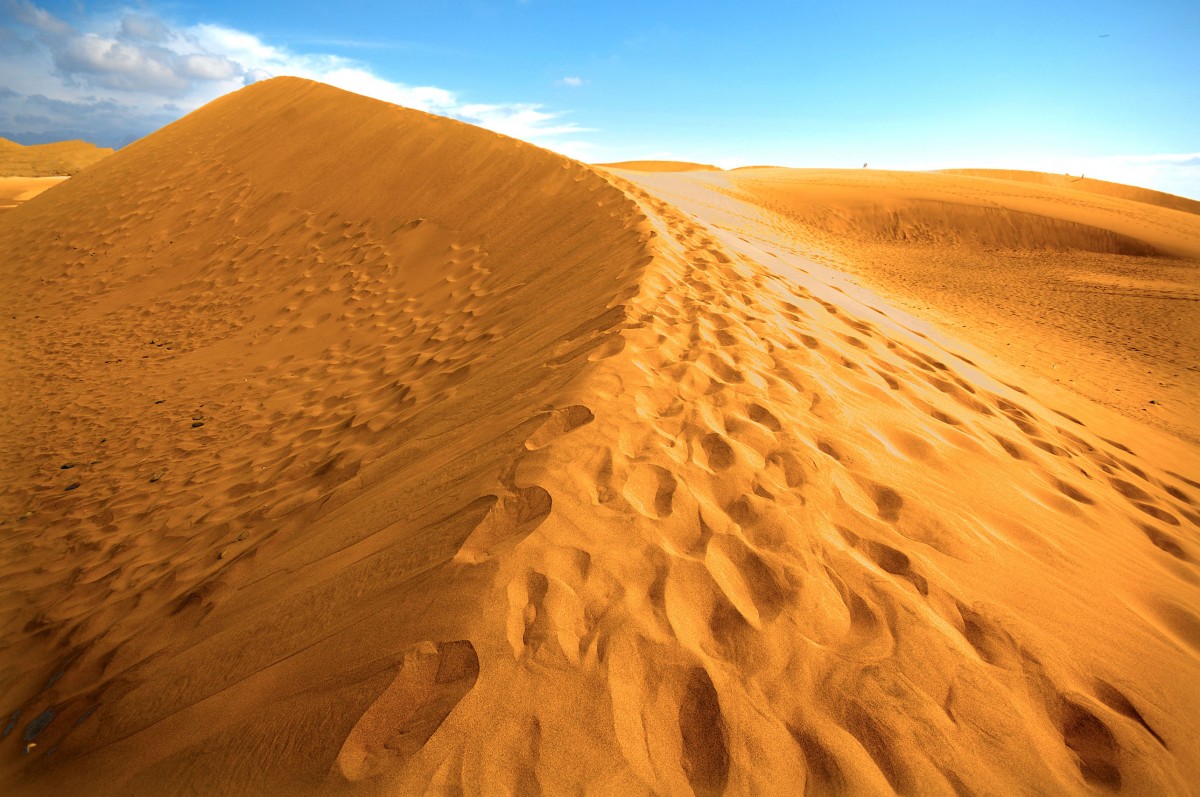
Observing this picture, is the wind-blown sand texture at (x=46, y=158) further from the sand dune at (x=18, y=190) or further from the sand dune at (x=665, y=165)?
the sand dune at (x=665, y=165)

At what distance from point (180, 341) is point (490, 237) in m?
4.08

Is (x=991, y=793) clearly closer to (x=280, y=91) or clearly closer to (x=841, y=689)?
(x=841, y=689)

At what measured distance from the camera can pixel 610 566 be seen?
195cm

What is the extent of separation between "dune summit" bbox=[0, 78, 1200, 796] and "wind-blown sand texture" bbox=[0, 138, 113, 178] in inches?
1569

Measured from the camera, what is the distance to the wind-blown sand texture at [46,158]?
3350cm

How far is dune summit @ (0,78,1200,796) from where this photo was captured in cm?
154

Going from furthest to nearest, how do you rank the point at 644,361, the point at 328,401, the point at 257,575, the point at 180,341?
1. the point at 180,341
2. the point at 328,401
3. the point at 644,361
4. the point at 257,575

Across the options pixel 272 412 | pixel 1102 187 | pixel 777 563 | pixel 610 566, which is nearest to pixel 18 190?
pixel 272 412

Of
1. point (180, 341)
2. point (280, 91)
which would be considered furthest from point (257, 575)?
point (280, 91)

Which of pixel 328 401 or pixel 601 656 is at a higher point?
pixel 601 656

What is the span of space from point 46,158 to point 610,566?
5439cm

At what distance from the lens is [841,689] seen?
5.33ft

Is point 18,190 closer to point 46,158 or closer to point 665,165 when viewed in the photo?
point 46,158

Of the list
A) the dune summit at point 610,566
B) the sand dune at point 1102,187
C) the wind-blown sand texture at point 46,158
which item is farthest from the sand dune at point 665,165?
the dune summit at point 610,566
